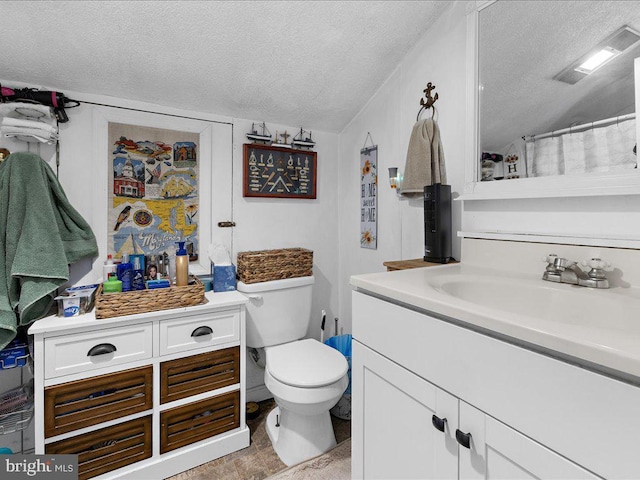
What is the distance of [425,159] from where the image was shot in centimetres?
151

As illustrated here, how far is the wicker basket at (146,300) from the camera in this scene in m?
1.33

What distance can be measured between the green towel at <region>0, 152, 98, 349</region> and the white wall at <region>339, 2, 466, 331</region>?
159 cm

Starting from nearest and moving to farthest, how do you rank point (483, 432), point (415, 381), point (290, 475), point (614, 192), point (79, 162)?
1. point (483, 432)
2. point (415, 381)
3. point (614, 192)
4. point (290, 475)
5. point (79, 162)

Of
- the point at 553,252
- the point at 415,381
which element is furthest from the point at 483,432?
the point at 553,252

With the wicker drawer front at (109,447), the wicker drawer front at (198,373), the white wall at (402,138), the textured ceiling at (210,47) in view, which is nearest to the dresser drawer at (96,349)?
the wicker drawer front at (198,373)

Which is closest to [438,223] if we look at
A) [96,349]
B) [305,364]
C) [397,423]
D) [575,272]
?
[575,272]

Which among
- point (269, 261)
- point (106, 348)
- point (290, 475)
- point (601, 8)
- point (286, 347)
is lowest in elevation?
point (290, 475)

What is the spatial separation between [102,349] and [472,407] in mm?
1394

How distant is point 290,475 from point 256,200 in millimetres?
1490

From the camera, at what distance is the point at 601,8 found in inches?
38.9

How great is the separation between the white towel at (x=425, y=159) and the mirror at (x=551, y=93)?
0.19m

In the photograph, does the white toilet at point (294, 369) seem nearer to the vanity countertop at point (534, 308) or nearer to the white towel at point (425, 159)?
the vanity countertop at point (534, 308)

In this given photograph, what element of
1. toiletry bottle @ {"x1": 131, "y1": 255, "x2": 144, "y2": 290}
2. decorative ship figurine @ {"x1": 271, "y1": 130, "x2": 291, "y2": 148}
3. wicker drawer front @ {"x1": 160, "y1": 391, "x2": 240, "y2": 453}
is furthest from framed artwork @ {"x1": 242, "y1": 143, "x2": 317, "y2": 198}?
wicker drawer front @ {"x1": 160, "y1": 391, "x2": 240, "y2": 453}

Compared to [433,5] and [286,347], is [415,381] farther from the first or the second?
[433,5]
